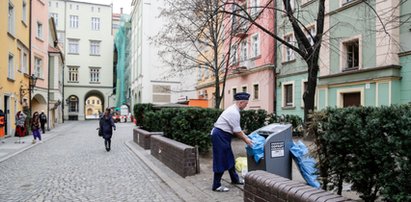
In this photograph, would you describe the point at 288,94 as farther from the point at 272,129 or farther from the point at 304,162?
the point at 304,162

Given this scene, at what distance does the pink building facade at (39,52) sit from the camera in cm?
2755

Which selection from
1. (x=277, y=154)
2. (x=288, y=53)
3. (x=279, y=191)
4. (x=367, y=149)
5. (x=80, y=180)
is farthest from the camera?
(x=288, y=53)

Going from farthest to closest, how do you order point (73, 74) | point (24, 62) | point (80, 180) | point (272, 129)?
point (73, 74) < point (24, 62) < point (80, 180) < point (272, 129)

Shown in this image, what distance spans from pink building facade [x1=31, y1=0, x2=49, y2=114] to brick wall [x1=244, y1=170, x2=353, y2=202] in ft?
85.1

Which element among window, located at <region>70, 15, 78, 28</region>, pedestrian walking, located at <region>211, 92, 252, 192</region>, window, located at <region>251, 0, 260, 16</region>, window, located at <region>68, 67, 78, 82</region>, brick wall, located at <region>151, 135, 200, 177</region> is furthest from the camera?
window, located at <region>70, 15, 78, 28</region>

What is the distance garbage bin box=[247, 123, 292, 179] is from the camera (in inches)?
236

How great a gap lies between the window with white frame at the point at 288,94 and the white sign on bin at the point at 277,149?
17298 mm

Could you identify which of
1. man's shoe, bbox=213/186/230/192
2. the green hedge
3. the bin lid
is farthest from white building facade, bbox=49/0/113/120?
the green hedge

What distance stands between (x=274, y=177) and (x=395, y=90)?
13.1 metres

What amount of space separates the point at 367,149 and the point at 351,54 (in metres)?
15.5

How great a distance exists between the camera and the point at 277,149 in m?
6.08

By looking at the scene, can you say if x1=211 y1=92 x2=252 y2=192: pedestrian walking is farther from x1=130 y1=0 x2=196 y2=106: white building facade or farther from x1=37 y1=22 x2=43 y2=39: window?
x1=130 y1=0 x2=196 y2=106: white building facade

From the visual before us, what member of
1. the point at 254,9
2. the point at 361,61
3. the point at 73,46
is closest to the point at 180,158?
the point at 254,9

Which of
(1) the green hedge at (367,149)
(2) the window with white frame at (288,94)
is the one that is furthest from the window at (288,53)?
(1) the green hedge at (367,149)
